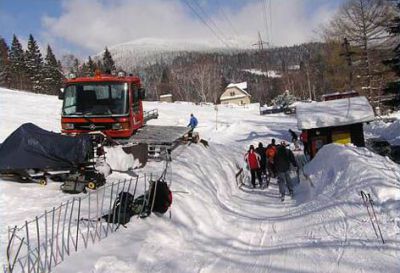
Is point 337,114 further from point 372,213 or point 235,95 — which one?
point 235,95

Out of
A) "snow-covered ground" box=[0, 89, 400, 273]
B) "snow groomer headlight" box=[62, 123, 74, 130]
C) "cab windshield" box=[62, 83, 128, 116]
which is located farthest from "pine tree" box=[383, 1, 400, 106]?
"snow groomer headlight" box=[62, 123, 74, 130]

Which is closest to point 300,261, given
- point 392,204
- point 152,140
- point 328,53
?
point 392,204

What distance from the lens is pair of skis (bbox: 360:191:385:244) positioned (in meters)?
8.45

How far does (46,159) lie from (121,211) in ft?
12.0

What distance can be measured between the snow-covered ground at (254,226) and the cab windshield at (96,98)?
7.78 feet

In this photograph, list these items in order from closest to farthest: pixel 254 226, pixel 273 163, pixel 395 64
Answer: pixel 254 226
pixel 273 163
pixel 395 64

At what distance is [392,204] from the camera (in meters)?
9.16

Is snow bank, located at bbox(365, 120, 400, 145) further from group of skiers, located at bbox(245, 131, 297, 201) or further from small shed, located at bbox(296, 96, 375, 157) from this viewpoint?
group of skiers, located at bbox(245, 131, 297, 201)

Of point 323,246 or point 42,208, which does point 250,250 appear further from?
point 42,208

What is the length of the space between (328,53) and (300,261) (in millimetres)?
52066

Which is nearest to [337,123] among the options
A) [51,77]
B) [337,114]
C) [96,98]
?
[337,114]

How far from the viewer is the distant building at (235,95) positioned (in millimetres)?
121312

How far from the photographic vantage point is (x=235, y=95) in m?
123

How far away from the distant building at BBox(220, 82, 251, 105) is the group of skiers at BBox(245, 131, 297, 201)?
101m
